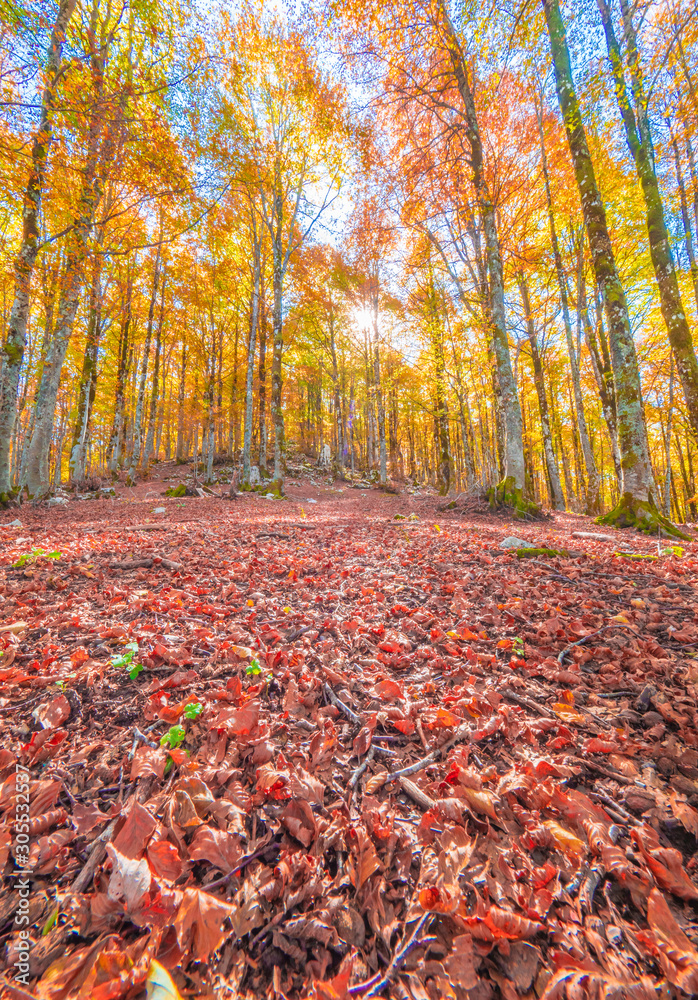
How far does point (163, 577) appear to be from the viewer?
3.77 m

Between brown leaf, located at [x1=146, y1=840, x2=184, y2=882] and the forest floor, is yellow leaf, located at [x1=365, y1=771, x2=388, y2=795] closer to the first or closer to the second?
the forest floor

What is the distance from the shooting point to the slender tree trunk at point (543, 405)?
12258 millimetres

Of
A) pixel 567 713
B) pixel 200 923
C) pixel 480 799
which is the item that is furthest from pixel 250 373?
pixel 200 923

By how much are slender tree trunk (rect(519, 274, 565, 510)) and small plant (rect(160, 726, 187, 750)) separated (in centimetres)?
1290

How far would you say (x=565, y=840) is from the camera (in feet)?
4.18

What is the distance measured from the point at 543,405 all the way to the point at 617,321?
6.46m

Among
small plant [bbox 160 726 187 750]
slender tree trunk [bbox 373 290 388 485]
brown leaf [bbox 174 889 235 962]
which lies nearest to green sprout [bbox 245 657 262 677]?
small plant [bbox 160 726 187 750]

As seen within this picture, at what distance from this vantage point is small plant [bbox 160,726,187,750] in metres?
1.67

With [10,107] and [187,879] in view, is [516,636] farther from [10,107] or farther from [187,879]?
[10,107]

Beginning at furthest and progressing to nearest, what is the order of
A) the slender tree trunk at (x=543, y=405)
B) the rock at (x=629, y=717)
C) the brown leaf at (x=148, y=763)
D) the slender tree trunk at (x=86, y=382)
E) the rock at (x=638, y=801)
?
the slender tree trunk at (x=86, y=382)
the slender tree trunk at (x=543, y=405)
the rock at (x=629, y=717)
the brown leaf at (x=148, y=763)
the rock at (x=638, y=801)

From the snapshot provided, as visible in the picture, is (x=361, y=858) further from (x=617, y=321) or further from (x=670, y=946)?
(x=617, y=321)

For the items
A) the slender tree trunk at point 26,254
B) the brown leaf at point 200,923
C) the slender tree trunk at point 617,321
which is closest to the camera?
the brown leaf at point 200,923

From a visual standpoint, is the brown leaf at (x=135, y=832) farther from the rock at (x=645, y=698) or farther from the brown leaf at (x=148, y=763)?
the rock at (x=645, y=698)

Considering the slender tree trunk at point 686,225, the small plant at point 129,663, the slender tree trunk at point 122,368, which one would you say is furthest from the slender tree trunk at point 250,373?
the slender tree trunk at point 686,225
